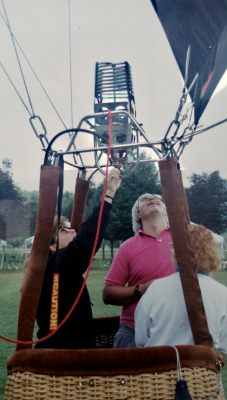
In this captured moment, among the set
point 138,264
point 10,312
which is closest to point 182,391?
point 138,264

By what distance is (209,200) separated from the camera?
28.4 meters

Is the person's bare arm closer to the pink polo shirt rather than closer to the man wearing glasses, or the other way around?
the pink polo shirt

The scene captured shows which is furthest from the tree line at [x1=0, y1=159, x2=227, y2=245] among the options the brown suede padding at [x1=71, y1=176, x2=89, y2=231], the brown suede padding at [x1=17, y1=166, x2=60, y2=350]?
the brown suede padding at [x1=17, y1=166, x2=60, y2=350]

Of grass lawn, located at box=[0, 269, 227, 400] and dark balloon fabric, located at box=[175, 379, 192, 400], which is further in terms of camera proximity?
grass lawn, located at box=[0, 269, 227, 400]

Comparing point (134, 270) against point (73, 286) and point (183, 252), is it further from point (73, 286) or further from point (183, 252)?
point (183, 252)

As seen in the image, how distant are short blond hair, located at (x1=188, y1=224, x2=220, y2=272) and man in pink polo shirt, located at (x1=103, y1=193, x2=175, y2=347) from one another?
41 centimetres

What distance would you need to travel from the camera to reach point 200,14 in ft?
7.32

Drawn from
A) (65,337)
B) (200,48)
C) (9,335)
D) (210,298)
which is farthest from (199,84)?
(9,335)

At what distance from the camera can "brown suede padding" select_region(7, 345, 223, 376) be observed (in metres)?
1.43

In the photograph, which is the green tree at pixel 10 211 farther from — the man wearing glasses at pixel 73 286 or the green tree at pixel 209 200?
the man wearing glasses at pixel 73 286

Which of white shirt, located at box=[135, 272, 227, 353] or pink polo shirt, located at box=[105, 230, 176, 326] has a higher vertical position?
pink polo shirt, located at box=[105, 230, 176, 326]

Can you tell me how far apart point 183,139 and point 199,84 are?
1.46 feet

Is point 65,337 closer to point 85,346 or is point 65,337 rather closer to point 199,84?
point 85,346

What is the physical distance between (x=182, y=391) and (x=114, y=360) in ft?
0.68
